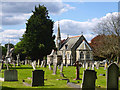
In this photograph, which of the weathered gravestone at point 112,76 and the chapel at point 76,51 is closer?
the weathered gravestone at point 112,76

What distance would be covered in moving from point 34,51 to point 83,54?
46.4 ft

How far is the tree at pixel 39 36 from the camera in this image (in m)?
48.7

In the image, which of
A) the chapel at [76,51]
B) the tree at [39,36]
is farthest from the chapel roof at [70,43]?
the tree at [39,36]

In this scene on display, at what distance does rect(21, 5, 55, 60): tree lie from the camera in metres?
48.7

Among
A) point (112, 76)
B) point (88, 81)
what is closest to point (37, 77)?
point (88, 81)

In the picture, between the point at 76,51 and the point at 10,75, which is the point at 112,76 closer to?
the point at 10,75

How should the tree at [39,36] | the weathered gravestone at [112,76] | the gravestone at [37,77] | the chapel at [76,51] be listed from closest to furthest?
the weathered gravestone at [112,76] < the gravestone at [37,77] < the tree at [39,36] < the chapel at [76,51]

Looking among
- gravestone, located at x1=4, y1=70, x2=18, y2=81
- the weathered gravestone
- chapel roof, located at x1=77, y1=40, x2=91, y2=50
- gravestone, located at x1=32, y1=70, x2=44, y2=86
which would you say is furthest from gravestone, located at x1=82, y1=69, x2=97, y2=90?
chapel roof, located at x1=77, y1=40, x2=91, y2=50

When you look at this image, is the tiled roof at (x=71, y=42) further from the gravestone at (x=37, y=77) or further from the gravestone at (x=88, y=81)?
→ the gravestone at (x=88, y=81)

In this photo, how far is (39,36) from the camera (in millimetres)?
49750

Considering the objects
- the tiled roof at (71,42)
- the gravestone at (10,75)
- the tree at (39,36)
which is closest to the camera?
the gravestone at (10,75)

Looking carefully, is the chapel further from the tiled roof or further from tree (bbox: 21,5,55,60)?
tree (bbox: 21,5,55,60)

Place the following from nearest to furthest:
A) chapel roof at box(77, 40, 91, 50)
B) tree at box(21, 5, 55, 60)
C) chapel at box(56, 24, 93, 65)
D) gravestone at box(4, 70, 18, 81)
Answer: gravestone at box(4, 70, 18, 81)
tree at box(21, 5, 55, 60)
chapel at box(56, 24, 93, 65)
chapel roof at box(77, 40, 91, 50)

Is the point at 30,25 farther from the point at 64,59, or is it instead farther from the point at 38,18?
the point at 64,59
